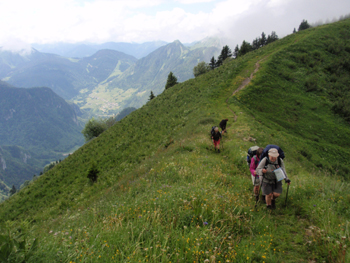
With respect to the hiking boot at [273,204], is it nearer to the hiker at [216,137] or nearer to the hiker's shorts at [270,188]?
the hiker's shorts at [270,188]

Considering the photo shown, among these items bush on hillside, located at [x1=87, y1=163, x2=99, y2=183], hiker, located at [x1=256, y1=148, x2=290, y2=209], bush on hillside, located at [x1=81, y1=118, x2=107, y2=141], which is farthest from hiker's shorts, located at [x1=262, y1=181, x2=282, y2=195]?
bush on hillside, located at [x1=81, y1=118, x2=107, y2=141]

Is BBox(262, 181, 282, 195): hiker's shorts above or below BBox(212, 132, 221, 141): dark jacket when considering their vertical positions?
below

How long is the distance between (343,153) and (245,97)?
12.9m

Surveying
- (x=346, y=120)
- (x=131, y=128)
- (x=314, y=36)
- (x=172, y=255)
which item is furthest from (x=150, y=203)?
(x=314, y=36)

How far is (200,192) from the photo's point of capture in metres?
6.00

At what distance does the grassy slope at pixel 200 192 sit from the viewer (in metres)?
3.89

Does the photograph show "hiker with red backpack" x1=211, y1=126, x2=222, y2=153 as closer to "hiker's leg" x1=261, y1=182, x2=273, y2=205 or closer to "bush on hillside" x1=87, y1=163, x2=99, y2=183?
"hiker's leg" x1=261, y1=182, x2=273, y2=205

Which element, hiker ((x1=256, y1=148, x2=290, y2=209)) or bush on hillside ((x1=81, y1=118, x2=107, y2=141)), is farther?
bush on hillside ((x1=81, y1=118, x2=107, y2=141))

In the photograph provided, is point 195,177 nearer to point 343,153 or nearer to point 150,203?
point 150,203

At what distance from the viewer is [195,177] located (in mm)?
8203

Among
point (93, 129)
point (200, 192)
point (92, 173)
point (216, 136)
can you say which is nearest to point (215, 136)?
point (216, 136)

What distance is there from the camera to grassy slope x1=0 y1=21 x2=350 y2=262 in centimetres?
389

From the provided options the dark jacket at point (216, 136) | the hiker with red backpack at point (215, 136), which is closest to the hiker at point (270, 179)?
the hiker with red backpack at point (215, 136)

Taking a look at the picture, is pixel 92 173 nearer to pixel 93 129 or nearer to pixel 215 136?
pixel 215 136
